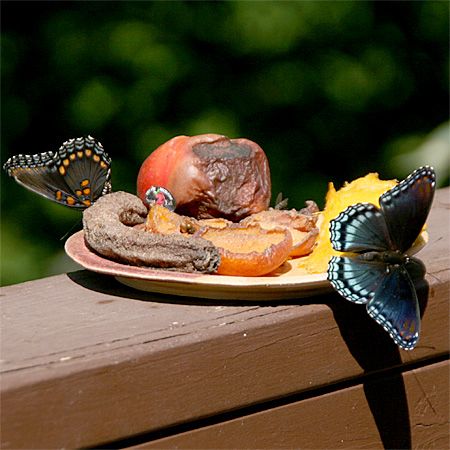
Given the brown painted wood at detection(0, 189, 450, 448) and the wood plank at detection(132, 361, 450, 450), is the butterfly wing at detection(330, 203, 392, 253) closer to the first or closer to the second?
the brown painted wood at detection(0, 189, 450, 448)

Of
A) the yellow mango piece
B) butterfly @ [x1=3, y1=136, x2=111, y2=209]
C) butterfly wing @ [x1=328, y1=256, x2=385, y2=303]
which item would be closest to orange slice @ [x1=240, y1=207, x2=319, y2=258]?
the yellow mango piece

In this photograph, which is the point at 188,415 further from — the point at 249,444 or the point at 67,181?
the point at 67,181

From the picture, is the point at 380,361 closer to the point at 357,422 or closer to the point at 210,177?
the point at 357,422

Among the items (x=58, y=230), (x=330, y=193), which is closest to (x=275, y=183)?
(x=58, y=230)

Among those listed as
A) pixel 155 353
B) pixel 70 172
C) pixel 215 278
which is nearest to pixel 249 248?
pixel 215 278

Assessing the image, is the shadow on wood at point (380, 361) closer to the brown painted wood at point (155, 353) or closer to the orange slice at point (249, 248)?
the brown painted wood at point (155, 353)

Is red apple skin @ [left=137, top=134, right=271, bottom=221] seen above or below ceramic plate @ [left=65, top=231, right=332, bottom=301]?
above
